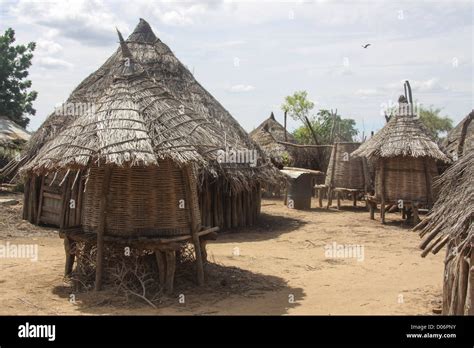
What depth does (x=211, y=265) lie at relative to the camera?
30.7 feet

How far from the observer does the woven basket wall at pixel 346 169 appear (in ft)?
A: 62.9

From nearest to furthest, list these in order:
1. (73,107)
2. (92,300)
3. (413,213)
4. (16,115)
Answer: (92,300)
(73,107)
(413,213)
(16,115)

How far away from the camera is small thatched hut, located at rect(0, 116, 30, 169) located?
2091cm

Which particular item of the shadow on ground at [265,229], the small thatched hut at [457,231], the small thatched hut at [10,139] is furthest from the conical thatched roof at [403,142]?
the small thatched hut at [10,139]

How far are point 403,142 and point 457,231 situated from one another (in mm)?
9197

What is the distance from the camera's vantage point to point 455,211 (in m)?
6.27

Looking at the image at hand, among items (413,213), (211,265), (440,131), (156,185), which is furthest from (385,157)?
(440,131)

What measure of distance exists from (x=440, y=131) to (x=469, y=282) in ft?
112

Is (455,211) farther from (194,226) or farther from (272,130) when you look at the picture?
(272,130)

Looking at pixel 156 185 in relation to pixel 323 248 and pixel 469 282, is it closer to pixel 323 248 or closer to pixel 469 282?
pixel 469 282

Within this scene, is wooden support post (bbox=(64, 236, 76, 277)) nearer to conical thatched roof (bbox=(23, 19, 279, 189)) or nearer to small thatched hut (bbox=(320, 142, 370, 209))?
conical thatched roof (bbox=(23, 19, 279, 189))
